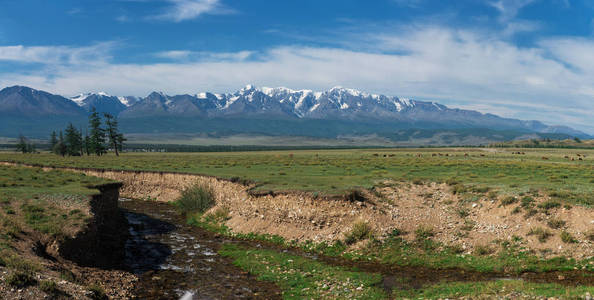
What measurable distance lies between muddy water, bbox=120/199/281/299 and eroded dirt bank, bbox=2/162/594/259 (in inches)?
183

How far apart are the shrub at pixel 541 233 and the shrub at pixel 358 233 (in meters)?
10.6

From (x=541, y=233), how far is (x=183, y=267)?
23206mm

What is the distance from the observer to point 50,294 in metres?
15.1

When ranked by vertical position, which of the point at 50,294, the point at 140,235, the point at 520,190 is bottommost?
the point at 140,235

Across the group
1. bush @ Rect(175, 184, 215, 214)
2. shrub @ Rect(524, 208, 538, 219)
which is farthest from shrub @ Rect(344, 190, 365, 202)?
bush @ Rect(175, 184, 215, 214)

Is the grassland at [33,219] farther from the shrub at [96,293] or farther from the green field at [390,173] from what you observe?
the green field at [390,173]

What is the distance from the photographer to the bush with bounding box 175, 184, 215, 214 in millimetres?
40781

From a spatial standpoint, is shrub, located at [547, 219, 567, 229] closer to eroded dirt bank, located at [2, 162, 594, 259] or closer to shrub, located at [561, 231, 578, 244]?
eroded dirt bank, located at [2, 162, 594, 259]

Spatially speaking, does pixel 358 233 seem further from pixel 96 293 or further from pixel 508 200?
pixel 96 293

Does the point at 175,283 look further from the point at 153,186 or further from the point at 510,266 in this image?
the point at 153,186

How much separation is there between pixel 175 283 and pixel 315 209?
13761 mm

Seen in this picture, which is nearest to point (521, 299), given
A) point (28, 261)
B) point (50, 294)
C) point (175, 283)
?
point (175, 283)

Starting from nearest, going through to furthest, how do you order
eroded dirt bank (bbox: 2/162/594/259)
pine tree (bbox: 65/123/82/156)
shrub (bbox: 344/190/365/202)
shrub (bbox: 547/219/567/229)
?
eroded dirt bank (bbox: 2/162/594/259)
shrub (bbox: 547/219/567/229)
shrub (bbox: 344/190/365/202)
pine tree (bbox: 65/123/82/156)

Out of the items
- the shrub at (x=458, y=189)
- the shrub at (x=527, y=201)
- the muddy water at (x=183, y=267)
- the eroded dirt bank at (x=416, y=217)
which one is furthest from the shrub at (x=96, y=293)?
the shrub at (x=458, y=189)
